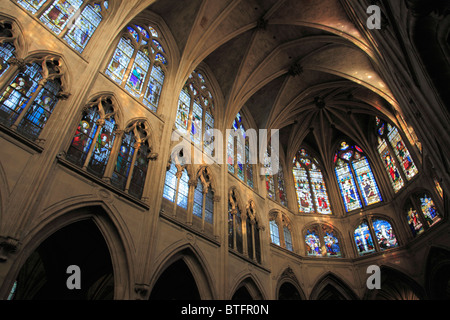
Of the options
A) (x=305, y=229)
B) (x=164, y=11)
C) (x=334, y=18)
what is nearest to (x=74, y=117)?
(x=164, y=11)

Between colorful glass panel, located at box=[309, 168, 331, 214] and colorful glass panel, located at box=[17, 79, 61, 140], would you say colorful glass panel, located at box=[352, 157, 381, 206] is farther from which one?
colorful glass panel, located at box=[17, 79, 61, 140]

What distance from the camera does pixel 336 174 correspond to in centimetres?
2108

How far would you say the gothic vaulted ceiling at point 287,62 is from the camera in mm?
13883

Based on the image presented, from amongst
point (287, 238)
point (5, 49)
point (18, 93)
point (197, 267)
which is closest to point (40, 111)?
point (18, 93)

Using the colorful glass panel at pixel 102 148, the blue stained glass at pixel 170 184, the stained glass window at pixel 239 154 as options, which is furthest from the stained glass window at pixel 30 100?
the stained glass window at pixel 239 154

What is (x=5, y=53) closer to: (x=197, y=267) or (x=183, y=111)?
(x=183, y=111)

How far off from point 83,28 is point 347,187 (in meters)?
16.9

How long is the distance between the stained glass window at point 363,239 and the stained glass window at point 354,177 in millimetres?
1332

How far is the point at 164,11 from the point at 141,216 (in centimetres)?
920

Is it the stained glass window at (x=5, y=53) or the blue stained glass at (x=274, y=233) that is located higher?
the blue stained glass at (x=274, y=233)

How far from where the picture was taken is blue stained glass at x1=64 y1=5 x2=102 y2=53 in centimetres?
948

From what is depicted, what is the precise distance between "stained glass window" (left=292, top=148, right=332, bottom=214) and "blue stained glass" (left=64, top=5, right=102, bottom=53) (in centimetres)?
1437

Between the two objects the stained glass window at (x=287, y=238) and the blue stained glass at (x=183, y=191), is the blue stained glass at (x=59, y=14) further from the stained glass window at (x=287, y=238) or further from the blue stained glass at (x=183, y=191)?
the stained glass window at (x=287, y=238)

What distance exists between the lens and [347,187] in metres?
20.3
